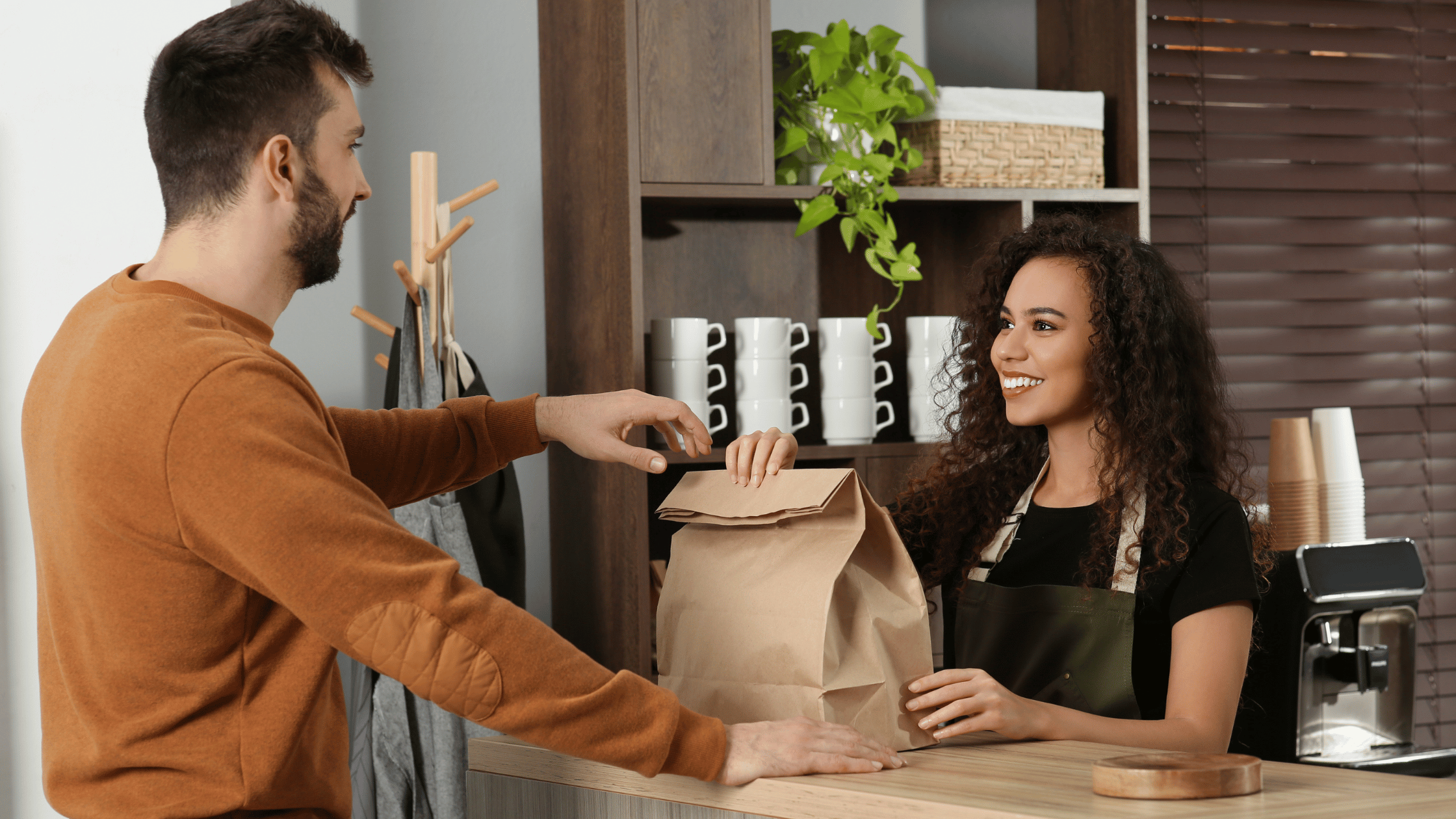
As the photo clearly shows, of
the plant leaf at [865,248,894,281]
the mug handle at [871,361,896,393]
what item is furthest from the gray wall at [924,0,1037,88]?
the mug handle at [871,361,896,393]

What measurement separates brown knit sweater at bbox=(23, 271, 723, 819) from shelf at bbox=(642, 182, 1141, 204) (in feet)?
4.02

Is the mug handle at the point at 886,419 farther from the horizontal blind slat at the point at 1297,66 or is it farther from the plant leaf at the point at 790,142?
the horizontal blind slat at the point at 1297,66

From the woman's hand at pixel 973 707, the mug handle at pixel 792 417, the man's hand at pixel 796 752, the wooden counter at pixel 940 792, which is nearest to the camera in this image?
the wooden counter at pixel 940 792

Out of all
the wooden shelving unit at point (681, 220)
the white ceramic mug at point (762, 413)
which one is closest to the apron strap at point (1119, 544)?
the wooden shelving unit at point (681, 220)

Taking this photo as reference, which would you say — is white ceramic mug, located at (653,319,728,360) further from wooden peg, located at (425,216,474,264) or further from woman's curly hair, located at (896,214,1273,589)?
woman's curly hair, located at (896,214,1273,589)

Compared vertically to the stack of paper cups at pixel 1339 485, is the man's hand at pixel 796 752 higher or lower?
lower

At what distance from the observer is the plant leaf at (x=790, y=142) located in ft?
7.88

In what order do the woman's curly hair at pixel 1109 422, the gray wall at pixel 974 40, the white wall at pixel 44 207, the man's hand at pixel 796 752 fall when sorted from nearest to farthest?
the man's hand at pixel 796 752, the woman's curly hair at pixel 1109 422, the white wall at pixel 44 207, the gray wall at pixel 974 40

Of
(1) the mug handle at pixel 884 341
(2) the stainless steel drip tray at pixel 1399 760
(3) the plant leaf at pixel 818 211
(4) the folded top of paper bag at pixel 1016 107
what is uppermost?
(4) the folded top of paper bag at pixel 1016 107

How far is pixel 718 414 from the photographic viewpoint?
2.43m

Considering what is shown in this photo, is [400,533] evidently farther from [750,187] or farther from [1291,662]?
[1291,662]

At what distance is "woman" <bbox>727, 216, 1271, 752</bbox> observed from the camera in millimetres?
1515

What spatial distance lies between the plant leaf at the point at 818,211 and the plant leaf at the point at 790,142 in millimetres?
103

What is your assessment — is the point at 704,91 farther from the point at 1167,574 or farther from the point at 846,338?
the point at 1167,574
